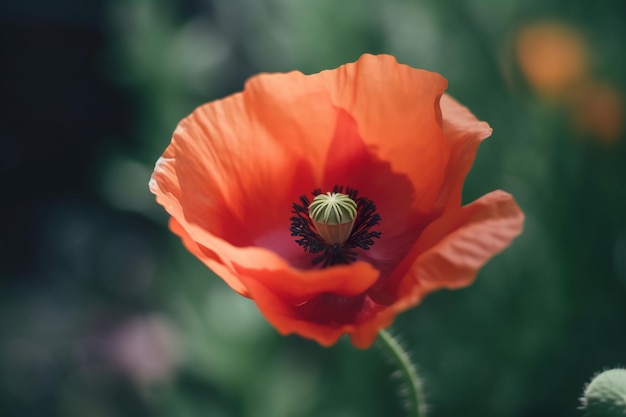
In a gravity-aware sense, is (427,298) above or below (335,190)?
below

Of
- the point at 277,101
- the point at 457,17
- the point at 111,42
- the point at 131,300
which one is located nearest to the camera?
the point at 277,101

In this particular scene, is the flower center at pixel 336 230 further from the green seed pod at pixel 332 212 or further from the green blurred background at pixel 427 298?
the green blurred background at pixel 427 298

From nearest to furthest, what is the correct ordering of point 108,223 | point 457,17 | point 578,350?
point 578,350 → point 457,17 → point 108,223

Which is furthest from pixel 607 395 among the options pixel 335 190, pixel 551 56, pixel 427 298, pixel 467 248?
pixel 551 56

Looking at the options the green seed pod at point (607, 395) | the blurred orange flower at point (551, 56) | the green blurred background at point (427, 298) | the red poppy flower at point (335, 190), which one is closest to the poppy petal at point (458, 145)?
the red poppy flower at point (335, 190)

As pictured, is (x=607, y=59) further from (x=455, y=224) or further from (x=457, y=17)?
(x=455, y=224)

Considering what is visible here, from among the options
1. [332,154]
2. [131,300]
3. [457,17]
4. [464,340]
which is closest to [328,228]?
[332,154]

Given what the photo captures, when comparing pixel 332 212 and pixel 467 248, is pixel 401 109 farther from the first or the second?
pixel 467 248
